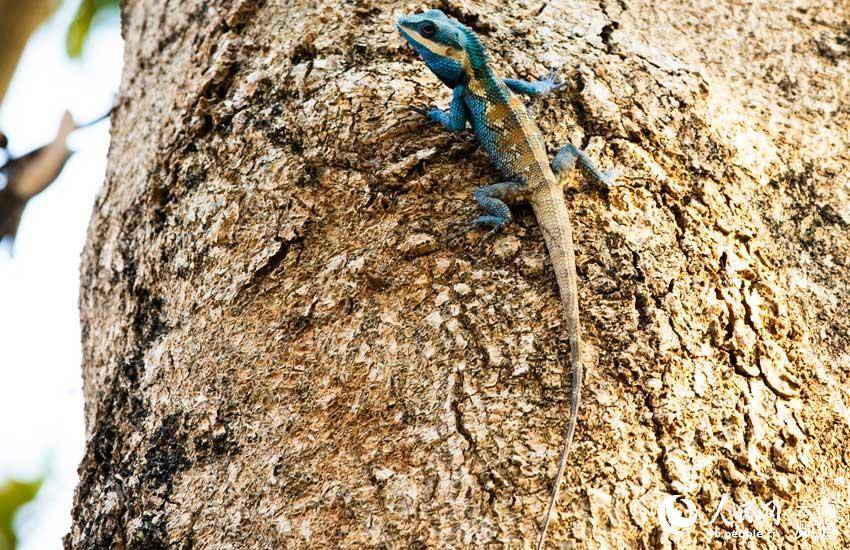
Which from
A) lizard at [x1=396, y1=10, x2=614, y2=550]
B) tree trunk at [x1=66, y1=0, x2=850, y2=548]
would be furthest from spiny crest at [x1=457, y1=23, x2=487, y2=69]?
tree trunk at [x1=66, y1=0, x2=850, y2=548]

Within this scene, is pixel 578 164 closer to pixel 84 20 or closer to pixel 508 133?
pixel 508 133

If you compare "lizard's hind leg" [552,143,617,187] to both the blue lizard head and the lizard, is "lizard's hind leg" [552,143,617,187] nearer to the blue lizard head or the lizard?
the lizard

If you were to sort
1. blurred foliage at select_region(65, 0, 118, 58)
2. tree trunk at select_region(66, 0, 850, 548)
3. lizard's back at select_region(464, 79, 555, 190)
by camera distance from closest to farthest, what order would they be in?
tree trunk at select_region(66, 0, 850, 548), lizard's back at select_region(464, 79, 555, 190), blurred foliage at select_region(65, 0, 118, 58)

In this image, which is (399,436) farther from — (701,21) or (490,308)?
(701,21)

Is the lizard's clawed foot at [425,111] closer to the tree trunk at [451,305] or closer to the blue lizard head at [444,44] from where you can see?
the tree trunk at [451,305]

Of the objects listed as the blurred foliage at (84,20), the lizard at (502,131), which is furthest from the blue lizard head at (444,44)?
the blurred foliage at (84,20)

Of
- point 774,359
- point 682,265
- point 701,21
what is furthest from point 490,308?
point 701,21

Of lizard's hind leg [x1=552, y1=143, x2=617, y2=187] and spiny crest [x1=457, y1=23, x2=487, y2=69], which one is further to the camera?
spiny crest [x1=457, y1=23, x2=487, y2=69]

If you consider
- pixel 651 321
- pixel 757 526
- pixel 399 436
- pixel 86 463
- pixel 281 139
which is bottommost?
pixel 86 463
